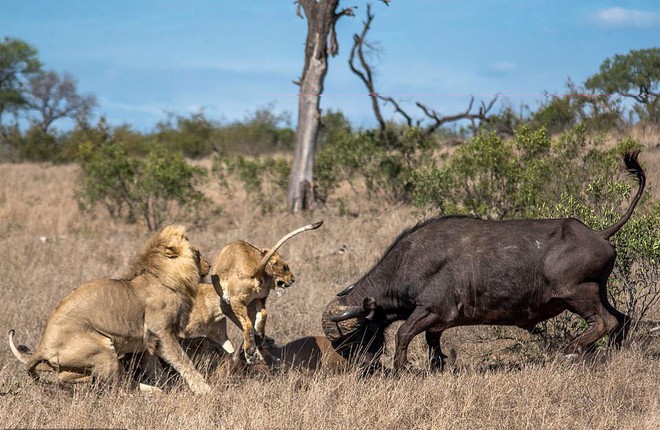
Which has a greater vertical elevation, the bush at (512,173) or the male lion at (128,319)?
the bush at (512,173)

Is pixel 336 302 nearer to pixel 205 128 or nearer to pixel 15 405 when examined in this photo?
pixel 15 405

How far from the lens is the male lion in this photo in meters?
6.42

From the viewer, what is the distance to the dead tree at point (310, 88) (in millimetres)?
20438

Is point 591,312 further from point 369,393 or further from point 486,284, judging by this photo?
point 369,393

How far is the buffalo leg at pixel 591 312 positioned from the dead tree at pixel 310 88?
43.6ft

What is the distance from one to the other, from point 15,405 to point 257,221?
12600 millimetres

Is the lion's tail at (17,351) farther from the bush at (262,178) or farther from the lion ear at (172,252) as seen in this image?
the bush at (262,178)

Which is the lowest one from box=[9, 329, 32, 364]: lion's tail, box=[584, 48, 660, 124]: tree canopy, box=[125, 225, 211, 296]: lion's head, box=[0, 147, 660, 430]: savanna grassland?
box=[0, 147, 660, 430]: savanna grassland

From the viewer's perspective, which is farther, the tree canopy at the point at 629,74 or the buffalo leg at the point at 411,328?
the tree canopy at the point at 629,74

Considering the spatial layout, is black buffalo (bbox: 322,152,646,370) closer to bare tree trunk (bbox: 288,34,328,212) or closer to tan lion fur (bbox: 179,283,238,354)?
tan lion fur (bbox: 179,283,238,354)

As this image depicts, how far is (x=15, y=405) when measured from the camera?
6.49 meters

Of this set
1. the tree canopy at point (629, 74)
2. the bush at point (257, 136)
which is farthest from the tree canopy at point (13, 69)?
the tree canopy at point (629, 74)

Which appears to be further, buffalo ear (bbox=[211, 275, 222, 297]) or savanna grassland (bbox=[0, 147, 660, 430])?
buffalo ear (bbox=[211, 275, 222, 297])

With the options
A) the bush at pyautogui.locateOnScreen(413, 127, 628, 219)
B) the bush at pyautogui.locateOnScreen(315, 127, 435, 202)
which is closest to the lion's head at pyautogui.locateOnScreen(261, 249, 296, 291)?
the bush at pyautogui.locateOnScreen(413, 127, 628, 219)
